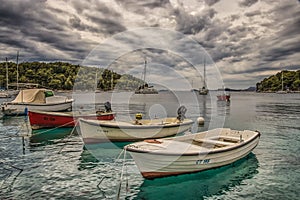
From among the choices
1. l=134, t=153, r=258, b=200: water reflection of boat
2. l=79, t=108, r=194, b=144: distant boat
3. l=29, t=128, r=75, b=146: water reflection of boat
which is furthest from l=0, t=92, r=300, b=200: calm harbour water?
l=29, t=128, r=75, b=146: water reflection of boat

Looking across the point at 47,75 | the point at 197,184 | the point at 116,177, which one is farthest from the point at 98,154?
the point at 47,75

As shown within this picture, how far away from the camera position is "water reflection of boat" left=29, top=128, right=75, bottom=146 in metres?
15.9

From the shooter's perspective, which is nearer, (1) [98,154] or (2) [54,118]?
(1) [98,154]

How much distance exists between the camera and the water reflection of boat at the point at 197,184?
821 centimetres

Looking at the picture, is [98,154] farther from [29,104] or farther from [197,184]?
[29,104]

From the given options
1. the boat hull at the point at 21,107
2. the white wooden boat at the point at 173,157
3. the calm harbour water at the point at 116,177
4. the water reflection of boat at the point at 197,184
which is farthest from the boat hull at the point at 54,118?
the water reflection of boat at the point at 197,184

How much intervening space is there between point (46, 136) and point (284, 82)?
17167 centimetres

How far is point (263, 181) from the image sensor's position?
31.2 feet

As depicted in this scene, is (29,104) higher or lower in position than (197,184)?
higher

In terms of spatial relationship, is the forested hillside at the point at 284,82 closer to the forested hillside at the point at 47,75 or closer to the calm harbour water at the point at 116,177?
the forested hillside at the point at 47,75

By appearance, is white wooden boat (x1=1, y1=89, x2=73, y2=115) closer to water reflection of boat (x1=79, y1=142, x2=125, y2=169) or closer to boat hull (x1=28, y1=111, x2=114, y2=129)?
boat hull (x1=28, y1=111, x2=114, y2=129)

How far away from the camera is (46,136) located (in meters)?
17.9

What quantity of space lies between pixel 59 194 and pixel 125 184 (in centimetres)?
228

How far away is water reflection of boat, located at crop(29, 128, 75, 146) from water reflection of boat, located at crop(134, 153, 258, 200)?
957cm
